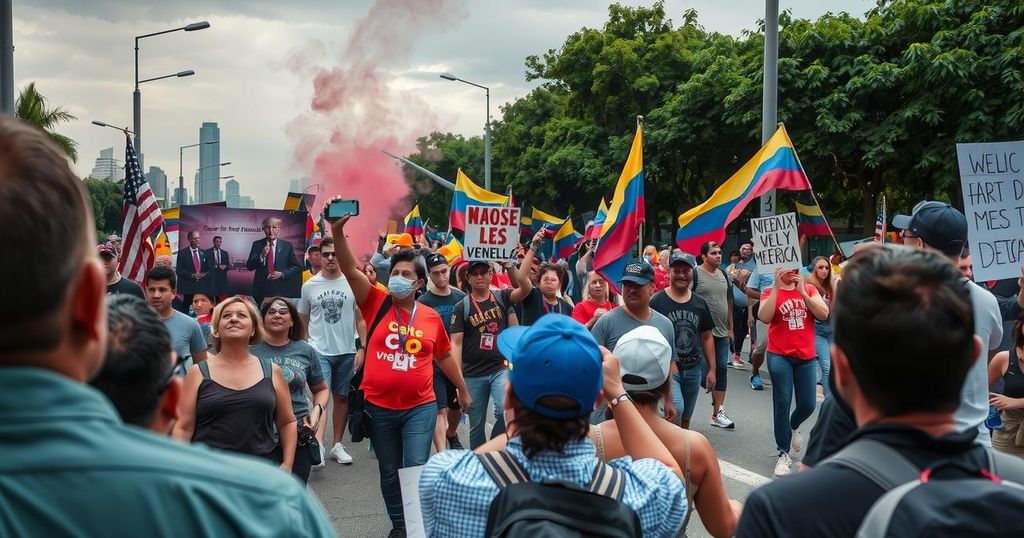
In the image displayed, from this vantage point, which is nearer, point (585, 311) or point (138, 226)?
point (585, 311)

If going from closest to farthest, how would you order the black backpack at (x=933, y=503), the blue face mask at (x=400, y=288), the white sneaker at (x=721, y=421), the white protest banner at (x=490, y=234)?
the black backpack at (x=933, y=503)
the blue face mask at (x=400, y=288)
the white sneaker at (x=721, y=421)
the white protest banner at (x=490, y=234)

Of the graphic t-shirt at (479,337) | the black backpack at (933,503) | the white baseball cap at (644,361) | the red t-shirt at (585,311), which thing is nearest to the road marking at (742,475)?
the red t-shirt at (585,311)

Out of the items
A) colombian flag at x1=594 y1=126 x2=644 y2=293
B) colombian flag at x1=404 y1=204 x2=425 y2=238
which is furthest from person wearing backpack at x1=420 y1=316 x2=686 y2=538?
colombian flag at x1=404 y1=204 x2=425 y2=238

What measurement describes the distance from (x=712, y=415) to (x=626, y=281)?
348 cm

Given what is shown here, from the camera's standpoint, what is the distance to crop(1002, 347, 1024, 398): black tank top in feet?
18.7

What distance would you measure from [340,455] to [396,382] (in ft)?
8.85

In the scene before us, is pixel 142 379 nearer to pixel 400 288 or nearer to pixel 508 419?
pixel 508 419

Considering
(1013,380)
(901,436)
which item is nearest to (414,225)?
(1013,380)

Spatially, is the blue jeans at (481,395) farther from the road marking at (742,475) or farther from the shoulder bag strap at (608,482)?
the shoulder bag strap at (608,482)

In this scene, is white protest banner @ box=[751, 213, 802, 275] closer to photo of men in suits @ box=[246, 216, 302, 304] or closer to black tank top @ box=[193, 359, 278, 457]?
photo of men in suits @ box=[246, 216, 302, 304]

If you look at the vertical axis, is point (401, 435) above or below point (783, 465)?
above

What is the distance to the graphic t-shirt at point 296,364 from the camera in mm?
6422

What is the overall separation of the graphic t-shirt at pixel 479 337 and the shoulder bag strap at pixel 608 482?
18.4 feet

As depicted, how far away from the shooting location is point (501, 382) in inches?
310
